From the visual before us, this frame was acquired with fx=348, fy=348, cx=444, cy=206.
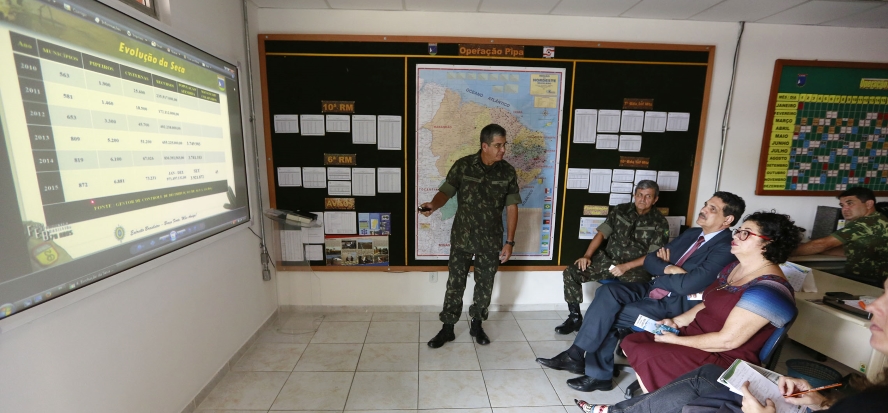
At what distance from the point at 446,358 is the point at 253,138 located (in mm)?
2273

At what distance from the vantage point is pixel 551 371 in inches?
96.4

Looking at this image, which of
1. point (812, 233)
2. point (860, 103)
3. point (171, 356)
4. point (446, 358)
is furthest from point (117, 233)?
point (860, 103)

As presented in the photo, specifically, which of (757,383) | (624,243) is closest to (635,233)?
(624,243)

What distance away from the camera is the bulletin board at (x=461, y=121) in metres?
2.85

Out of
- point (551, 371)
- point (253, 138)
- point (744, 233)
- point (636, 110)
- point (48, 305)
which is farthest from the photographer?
point (636, 110)

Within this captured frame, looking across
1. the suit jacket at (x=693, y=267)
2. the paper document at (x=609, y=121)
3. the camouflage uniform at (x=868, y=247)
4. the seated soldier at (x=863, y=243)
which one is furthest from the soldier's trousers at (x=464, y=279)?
the camouflage uniform at (x=868, y=247)

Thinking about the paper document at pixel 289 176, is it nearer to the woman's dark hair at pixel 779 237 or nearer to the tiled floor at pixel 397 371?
the tiled floor at pixel 397 371

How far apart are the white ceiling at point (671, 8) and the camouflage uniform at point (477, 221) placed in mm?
1176

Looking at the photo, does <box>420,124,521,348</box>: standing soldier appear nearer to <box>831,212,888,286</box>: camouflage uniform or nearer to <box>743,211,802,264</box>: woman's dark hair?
<box>743,211,802,264</box>: woman's dark hair

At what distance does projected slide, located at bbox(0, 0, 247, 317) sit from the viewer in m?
1.15

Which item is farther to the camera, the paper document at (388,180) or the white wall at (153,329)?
the paper document at (388,180)

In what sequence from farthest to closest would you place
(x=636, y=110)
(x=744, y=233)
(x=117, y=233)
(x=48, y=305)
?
(x=636, y=110), (x=744, y=233), (x=117, y=233), (x=48, y=305)

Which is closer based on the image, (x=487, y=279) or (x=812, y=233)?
(x=487, y=279)

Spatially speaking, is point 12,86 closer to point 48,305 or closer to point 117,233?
point 117,233
